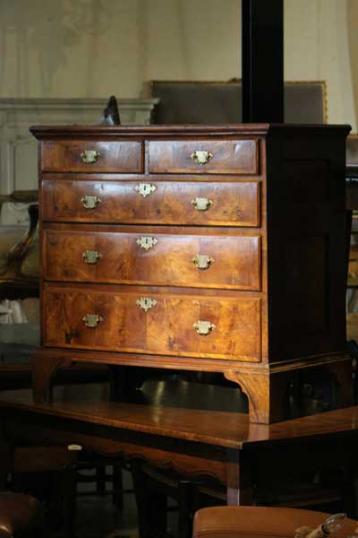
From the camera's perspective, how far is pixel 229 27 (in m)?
11.2

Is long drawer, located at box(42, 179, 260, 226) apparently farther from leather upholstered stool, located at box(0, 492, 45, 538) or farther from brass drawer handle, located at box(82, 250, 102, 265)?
leather upholstered stool, located at box(0, 492, 45, 538)

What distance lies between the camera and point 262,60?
400 centimetres

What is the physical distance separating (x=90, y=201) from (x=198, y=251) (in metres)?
0.43

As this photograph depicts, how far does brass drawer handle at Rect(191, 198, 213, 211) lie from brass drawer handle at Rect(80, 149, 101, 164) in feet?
1.27

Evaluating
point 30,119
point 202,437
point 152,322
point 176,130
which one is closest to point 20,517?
point 202,437

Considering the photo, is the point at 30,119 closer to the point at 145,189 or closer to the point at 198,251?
the point at 145,189

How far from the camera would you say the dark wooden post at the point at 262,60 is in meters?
3.98

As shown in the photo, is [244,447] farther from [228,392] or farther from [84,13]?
[84,13]

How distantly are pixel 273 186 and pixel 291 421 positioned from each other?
2.39ft

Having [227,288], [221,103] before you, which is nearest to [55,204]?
[227,288]

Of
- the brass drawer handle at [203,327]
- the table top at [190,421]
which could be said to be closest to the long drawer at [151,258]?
the brass drawer handle at [203,327]

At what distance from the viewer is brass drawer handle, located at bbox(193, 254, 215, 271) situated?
12.8ft

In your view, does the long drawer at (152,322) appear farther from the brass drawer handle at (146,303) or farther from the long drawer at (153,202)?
the long drawer at (153,202)

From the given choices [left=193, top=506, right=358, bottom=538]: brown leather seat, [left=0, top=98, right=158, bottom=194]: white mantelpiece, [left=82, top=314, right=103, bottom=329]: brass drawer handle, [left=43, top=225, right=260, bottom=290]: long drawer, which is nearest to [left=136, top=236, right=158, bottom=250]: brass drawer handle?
[left=43, top=225, right=260, bottom=290]: long drawer
